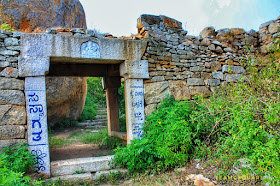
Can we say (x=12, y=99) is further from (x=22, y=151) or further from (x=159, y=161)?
(x=159, y=161)

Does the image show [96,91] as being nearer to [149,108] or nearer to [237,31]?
[149,108]

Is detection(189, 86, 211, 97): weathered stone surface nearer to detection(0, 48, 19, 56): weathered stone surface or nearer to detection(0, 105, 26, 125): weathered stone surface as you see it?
detection(0, 105, 26, 125): weathered stone surface

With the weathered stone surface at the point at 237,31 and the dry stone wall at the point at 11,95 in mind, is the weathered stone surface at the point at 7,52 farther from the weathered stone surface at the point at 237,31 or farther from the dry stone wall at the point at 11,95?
the weathered stone surface at the point at 237,31

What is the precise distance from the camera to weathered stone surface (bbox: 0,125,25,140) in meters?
3.25

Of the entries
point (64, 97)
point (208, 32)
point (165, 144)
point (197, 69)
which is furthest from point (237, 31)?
point (64, 97)

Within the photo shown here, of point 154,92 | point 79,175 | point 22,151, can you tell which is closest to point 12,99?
point 22,151

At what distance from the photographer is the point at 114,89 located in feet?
23.4

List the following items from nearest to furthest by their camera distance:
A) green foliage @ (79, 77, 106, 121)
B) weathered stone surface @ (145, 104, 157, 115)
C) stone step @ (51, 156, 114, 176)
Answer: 1. stone step @ (51, 156, 114, 176)
2. weathered stone surface @ (145, 104, 157, 115)
3. green foliage @ (79, 77, 106, 121)

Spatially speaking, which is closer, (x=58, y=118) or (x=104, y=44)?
(x=104, y=44)

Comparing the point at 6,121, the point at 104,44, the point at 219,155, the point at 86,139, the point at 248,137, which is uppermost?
the point at 104,44

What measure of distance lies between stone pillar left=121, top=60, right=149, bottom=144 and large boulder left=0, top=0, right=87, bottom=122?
3.67 metres

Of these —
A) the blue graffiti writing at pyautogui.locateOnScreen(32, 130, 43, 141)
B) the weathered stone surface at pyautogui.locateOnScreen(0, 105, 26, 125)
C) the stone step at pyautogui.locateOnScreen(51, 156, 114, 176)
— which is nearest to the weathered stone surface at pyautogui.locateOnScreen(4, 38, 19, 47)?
the weathered stone surface at pyautogui.locateOnScreen(0, 105, 26, 125)

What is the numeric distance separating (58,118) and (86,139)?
9.94 ft

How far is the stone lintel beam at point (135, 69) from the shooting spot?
4.11m
